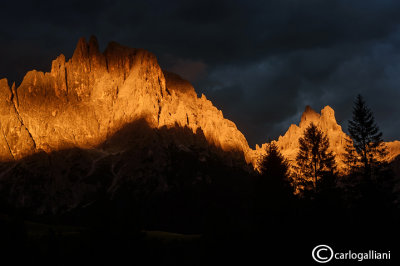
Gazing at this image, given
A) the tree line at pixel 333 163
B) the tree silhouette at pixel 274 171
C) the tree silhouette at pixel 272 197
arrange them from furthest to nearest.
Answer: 1. the tree line at pixel 333 163
2. the tree silhouette at pixel 274 171
3. the tree silhouette at pixel 272 197

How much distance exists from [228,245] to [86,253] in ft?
64.3

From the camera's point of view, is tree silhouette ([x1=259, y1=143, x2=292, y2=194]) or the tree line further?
the tree line

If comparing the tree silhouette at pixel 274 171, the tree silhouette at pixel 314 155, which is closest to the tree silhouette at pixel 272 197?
the tree silhouette at pixel 274 171

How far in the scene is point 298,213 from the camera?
38062mm

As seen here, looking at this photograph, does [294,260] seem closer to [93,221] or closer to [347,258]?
[347,258]

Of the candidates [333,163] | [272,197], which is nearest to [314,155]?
[333,163]

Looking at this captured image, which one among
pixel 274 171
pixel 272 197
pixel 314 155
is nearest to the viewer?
pixel 272 197

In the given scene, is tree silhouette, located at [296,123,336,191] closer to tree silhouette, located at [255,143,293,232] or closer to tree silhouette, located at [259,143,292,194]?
tree silhouette, located at [259,143,292,194]

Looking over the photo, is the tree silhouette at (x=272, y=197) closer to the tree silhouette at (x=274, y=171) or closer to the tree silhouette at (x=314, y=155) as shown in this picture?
the tree silhouette at (x=274, y=171)

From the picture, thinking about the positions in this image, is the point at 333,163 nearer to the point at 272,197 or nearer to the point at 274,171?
the point at 274,171

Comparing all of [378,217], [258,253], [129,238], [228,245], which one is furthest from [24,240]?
[378,217]

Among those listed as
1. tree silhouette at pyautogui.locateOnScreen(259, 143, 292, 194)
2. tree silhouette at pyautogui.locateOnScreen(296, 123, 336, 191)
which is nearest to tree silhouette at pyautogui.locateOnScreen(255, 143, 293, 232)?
tree silhouette at pyautogui.locateOnScreen(259, 143, 292, 194)

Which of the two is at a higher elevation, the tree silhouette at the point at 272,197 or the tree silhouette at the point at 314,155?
the tree silhouette at the point at 314,155

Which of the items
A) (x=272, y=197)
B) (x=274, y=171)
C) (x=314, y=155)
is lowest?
(x=272, y=197)
